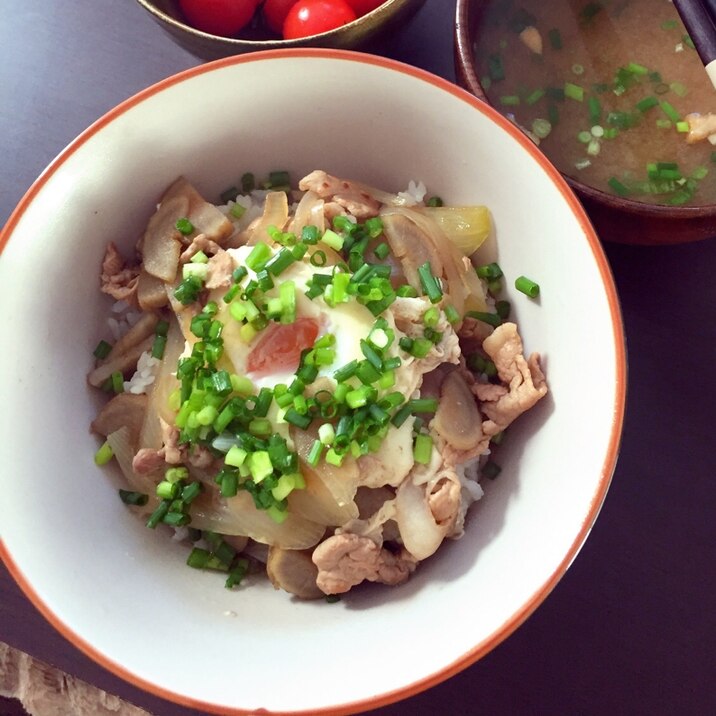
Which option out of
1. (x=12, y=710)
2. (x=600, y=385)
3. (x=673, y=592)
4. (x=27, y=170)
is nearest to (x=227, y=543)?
(x=600, y=385)

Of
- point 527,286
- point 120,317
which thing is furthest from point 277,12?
point 527,286

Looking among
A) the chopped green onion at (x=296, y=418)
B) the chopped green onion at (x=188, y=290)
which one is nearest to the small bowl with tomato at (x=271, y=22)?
the chopped green onion at (x=188, y=290)

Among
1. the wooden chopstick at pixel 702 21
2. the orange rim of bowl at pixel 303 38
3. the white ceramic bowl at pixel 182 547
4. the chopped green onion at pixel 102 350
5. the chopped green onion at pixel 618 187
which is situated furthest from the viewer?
the chopped green onion at pixel 618 187

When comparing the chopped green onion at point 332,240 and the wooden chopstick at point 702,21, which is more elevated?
the wooden chopstick at point 702,21

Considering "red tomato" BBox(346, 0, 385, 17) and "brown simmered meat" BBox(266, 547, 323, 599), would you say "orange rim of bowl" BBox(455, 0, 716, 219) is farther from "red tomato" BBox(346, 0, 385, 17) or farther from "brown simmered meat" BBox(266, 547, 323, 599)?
"brown simmered meat" BBox(266, 547, 323, 599)

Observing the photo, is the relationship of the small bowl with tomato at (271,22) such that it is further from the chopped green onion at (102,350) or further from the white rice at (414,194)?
the chopped green onion at (102,350)

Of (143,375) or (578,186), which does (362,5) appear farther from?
(143,375)

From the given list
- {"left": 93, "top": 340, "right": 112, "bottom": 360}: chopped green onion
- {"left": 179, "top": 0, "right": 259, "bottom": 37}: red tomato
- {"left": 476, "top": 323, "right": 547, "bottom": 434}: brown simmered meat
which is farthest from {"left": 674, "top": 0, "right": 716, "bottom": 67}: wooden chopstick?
{"left": 93, "top": 340, "right": 112, "bottom": 360}: chopped green onion
